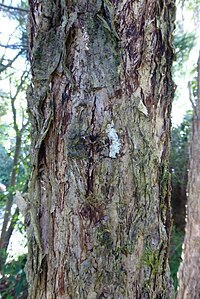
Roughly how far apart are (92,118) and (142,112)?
97 millimetres

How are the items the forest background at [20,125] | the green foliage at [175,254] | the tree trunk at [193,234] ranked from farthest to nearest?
the green foliage at [175,254] < the forest background at [20,125] < the tree trunk at [193,234]

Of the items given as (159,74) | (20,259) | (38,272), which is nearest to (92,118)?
(159,74)

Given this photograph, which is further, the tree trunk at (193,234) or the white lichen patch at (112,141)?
the tree trunk at (193,234)

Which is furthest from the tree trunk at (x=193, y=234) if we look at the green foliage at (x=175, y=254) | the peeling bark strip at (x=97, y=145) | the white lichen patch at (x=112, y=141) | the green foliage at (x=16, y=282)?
the white lichen patch at (x=112, y=141)

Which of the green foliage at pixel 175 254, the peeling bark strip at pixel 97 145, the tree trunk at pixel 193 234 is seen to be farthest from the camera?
the green foliage at pixel 175 254

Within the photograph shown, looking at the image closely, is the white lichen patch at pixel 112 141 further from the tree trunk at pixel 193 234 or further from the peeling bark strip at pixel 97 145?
the tree trunk at pixel 193 234

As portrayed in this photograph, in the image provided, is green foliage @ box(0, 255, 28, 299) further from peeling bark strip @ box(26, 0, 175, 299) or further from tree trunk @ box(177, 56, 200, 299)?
peeling bark strip @ box(26, 0, 175, 299)

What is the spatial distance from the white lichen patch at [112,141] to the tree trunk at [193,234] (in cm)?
231

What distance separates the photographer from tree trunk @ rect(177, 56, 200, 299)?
2.80 metres

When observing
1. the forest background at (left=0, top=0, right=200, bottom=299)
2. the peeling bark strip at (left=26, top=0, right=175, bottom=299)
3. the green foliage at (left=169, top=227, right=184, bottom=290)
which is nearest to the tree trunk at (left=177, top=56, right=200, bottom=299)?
the forest background at (left=0, top=0, right=200, bottom=299)

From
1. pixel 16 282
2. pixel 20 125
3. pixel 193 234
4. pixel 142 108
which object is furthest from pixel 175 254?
pixel 142 108

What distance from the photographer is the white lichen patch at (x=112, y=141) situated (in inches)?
28.0

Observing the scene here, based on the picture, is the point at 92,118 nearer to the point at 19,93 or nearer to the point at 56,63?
the point at 56,63

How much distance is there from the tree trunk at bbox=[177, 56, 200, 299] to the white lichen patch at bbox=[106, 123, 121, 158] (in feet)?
7.57
